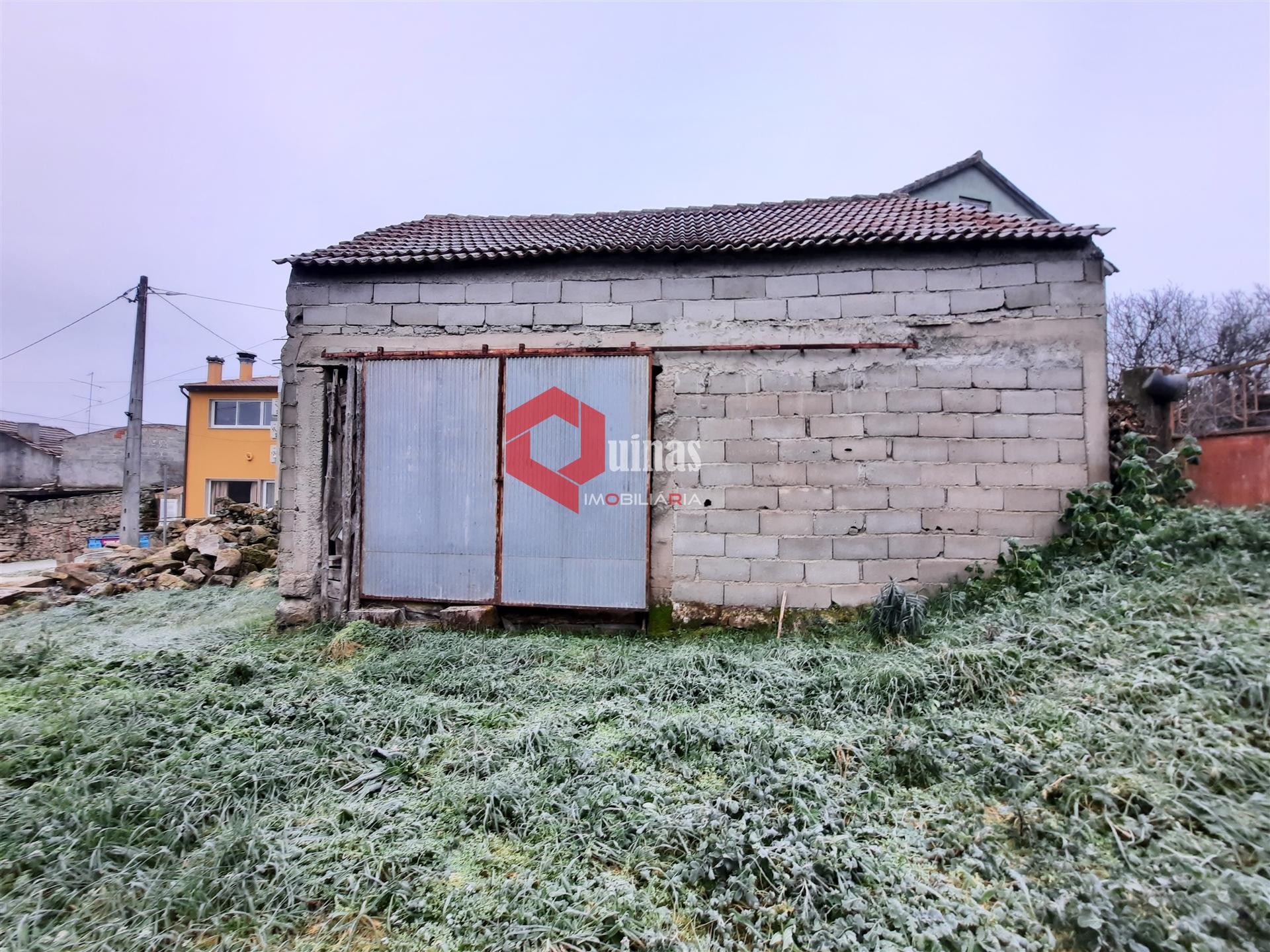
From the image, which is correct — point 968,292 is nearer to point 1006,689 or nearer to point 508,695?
point 1006,689

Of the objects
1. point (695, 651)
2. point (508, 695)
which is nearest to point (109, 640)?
point (508, 695)

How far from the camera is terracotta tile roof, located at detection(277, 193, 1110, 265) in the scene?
17.0ft

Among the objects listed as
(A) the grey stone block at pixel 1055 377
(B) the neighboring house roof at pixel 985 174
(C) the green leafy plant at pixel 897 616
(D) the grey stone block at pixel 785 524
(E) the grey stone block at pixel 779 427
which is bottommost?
(C) the green leafy plant at pixel 897 616

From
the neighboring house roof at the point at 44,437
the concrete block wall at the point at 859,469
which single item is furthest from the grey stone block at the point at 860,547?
the neighboring house roof at the point at 44,437

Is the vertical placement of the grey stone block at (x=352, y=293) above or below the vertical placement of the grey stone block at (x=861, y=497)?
above

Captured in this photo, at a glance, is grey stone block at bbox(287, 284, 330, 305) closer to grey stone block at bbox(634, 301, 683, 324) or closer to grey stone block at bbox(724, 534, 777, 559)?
Result: grey stone block at bbox(634, 301, 683, 324)

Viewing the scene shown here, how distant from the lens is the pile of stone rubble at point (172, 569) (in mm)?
7920

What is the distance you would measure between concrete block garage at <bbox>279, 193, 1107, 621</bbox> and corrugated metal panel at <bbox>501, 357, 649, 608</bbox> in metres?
0.02

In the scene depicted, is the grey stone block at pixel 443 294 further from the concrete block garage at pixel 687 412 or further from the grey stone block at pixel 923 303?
the grey stone block at pixel 923 303

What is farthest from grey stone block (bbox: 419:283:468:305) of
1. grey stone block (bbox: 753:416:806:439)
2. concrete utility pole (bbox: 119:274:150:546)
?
concrete utility pole (bbox: 119:274:150:546)

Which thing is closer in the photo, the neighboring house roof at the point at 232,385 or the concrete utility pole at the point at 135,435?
the concrete utility pole at the point at 135,435

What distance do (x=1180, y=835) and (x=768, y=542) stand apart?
3.35 meters

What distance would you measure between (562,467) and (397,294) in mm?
2622

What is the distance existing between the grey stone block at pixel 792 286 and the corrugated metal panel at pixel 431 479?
2.90 metres
